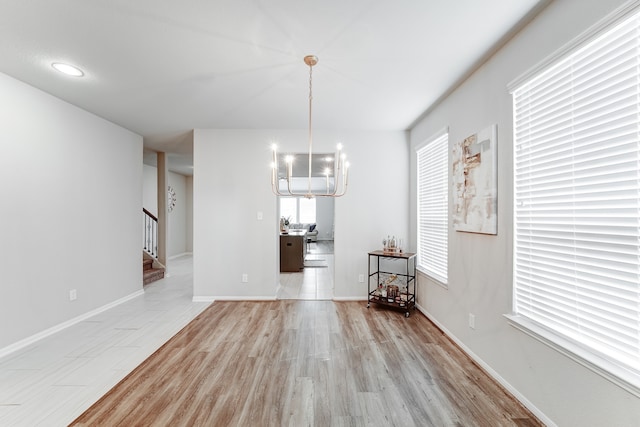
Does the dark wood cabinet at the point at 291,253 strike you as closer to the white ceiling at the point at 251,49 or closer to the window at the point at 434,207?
the window at the point at 434,207

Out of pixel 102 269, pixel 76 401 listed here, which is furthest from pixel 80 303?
pixel 76 401

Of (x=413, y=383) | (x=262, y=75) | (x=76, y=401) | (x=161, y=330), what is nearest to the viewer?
(x=76, y=401)

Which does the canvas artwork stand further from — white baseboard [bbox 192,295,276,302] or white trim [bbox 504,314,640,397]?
white baseboard [bbox 192,295,276,302]

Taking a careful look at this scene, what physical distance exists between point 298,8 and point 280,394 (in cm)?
267

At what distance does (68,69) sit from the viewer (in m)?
2.52

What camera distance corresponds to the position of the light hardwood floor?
1836mm

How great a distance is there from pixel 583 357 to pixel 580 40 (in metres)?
1.71

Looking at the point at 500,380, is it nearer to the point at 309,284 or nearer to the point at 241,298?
the point at 241,298

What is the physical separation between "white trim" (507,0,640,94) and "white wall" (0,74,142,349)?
4.44 m

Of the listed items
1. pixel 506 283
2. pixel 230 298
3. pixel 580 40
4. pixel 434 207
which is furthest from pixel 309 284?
pixel 580 40

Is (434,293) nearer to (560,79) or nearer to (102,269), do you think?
(560,79)

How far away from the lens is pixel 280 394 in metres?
2.08

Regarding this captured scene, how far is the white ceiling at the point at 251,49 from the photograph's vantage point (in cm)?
178

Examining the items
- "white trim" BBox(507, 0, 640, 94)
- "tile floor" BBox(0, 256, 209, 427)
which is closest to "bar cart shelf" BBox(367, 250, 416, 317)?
"white trim" BBox(507, 0, 640, 94)
